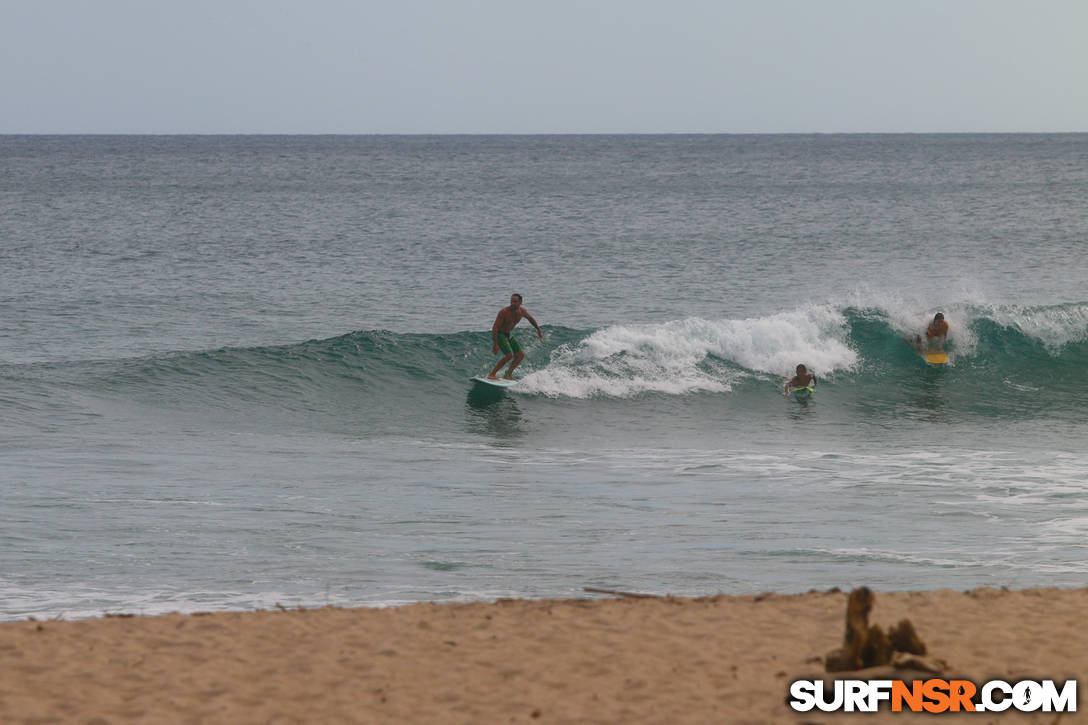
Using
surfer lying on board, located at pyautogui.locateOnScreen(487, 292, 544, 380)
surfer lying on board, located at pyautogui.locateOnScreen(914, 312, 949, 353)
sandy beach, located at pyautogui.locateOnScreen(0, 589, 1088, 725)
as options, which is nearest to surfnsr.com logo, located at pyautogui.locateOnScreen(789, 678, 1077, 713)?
sandy beach, located at pyautogui.locateOnScreen(0, 589, 1088, 725)

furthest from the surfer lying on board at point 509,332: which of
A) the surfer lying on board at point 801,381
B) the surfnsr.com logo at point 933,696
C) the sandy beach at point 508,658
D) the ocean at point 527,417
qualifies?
the surfnsr.com logo at point 933,696

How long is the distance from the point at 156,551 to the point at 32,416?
7.78 metres

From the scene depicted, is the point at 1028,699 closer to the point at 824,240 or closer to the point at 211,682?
the point at 211,682

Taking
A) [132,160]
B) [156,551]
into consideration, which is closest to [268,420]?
[156,551]

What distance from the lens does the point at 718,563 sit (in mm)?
9391

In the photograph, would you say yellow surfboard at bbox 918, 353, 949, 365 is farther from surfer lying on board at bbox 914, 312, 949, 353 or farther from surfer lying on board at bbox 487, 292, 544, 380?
surfer lying on board at bbox 487, 292, 544, 380

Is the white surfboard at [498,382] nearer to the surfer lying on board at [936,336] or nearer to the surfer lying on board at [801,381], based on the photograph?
the surfer lying on board at [801,381]

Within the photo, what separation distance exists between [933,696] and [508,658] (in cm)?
236

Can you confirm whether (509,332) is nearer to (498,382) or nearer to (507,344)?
(507,344)

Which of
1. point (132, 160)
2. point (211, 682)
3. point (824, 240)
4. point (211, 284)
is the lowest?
point (211, 682)

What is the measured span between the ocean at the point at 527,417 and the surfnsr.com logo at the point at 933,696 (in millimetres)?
3070

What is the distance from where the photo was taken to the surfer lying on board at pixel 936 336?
21.9m

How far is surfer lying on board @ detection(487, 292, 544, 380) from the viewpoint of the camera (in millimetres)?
18109

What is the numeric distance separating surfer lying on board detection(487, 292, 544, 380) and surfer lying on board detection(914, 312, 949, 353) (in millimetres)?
8547
